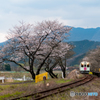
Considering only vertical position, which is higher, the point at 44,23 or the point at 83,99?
the point at 44,23

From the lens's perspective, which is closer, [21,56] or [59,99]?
[59,99]

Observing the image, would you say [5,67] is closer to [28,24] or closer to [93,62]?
[93,62]

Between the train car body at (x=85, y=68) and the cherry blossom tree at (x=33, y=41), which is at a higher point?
the cherry blossom tree at (x=33, y=41)

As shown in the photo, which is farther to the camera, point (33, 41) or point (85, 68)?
point (85, 68)

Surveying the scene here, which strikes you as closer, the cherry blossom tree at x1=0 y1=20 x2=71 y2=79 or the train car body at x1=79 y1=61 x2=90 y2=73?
the cherry blossom tree at x1=0 y1=20 x2=71 y2=79

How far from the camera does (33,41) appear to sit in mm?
24453

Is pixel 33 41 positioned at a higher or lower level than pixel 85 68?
higher

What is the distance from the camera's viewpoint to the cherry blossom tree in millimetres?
23703

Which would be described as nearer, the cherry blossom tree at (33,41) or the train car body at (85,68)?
the cherry blossom tree at (33,41)

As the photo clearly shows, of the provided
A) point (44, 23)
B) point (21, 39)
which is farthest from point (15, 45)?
point (44, 23)

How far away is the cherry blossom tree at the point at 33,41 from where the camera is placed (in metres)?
23.7

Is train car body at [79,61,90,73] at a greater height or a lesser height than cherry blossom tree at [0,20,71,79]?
lesser

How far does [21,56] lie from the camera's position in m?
25.2

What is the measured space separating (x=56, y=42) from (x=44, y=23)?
3.85 meters
